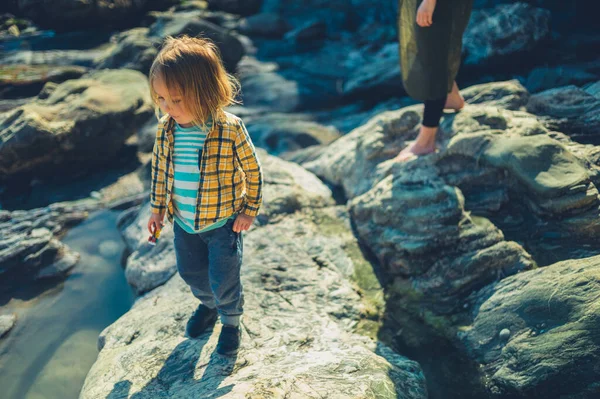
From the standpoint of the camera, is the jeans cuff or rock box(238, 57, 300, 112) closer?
the jeans cuff

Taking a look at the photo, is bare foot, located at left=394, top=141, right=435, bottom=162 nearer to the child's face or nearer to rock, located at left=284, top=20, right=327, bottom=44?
the child's face

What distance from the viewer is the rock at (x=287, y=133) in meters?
5.88

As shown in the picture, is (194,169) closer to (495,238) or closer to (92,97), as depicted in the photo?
(495,238)

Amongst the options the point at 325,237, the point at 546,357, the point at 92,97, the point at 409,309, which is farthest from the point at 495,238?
the point at 92,97

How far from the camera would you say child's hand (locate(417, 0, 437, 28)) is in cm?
297

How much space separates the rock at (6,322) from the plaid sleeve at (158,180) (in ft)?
5.48

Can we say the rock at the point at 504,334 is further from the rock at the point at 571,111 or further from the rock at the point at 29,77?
the rock at the point at 29,77

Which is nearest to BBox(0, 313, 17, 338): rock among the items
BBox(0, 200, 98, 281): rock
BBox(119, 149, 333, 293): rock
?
BBox(0, 200, 98, 281): rock

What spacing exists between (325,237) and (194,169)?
150 centimetres

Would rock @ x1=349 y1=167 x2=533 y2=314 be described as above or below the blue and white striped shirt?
below

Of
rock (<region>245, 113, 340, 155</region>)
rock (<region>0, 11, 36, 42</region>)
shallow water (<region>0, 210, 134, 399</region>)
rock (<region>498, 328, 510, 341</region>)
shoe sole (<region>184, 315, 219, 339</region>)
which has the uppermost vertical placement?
rock (<region>0, 11, 36, 42</region>)

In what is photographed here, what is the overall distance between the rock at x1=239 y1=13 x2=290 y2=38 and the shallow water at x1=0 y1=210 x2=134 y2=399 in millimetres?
7212

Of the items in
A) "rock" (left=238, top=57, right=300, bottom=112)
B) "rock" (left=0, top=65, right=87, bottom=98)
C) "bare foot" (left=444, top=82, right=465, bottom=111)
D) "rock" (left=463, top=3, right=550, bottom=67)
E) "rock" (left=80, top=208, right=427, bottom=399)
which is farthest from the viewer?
"rock" (left=238, top=57, right=300, bottom=112)

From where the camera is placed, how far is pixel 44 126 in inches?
195
